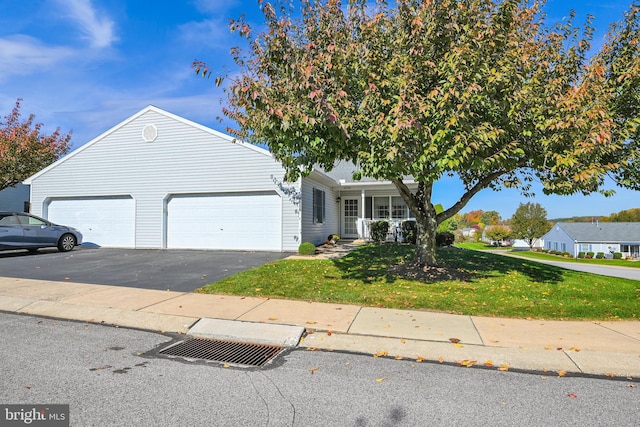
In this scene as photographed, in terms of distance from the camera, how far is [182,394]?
128 inches

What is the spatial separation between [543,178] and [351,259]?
5.72 metres

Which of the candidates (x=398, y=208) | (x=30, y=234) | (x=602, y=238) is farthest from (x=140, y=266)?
(x=602, y=238)

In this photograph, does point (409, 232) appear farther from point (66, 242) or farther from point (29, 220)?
point (29, 220)

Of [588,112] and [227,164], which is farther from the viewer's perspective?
[227,164]

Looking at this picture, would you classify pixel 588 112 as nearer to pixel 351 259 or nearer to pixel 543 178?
pixel 543 178

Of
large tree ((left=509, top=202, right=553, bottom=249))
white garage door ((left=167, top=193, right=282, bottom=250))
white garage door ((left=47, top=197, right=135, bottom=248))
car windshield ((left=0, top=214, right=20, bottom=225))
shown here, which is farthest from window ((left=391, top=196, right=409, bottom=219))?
large tree ((left=509, top=202, right=553, bottom=249))

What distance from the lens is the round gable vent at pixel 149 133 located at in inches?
598

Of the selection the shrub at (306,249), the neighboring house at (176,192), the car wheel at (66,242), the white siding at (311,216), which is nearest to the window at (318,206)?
the neighboring house at (176,192)

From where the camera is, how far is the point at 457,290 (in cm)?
750

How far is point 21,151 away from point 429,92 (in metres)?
23.6

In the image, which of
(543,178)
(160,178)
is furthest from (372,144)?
(160,178)

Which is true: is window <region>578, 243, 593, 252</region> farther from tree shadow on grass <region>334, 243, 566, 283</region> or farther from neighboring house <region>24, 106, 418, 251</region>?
neighboring house <region>24, 106, 418, 251</region>

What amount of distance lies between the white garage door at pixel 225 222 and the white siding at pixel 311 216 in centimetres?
107

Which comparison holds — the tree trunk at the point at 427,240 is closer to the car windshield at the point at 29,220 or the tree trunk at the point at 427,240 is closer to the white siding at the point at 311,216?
the white siding at the point at 311,216
